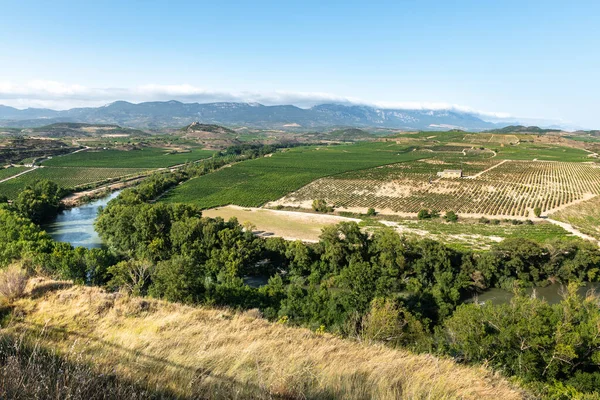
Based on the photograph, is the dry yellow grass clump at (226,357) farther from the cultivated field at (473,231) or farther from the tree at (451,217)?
the tree at (451,217)

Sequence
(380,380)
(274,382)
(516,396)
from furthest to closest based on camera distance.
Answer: (516,396)
(380,380)
(274,382)

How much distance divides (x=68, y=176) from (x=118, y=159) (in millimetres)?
43440

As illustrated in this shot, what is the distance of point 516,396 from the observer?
6113mm

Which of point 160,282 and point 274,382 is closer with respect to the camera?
point 274,382

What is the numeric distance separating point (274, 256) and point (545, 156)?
15980cm

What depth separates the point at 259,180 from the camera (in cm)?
9694

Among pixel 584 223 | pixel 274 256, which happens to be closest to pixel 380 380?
pixel 274 256

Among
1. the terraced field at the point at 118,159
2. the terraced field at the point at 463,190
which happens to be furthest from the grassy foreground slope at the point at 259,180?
the terraced field at the point at 118,159

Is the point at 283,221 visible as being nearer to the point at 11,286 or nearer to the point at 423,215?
the point at 423,215

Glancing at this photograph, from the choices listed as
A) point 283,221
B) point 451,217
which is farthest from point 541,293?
point 283,221

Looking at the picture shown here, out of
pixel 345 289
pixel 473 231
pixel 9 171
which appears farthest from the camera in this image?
pixel 9 171

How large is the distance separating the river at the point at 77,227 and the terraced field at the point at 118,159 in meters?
63.3

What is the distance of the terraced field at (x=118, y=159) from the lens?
4889 inches

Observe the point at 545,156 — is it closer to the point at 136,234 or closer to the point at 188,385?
the point at 136,234
